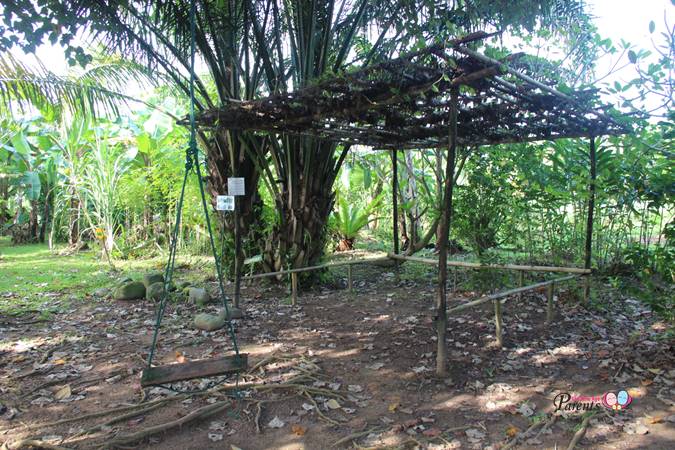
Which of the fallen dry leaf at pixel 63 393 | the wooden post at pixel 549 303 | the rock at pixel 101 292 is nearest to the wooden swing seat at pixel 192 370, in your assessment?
the fallen dry leaf at pixel 63 393

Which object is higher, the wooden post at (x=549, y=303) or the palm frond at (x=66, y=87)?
the palm frond at (x=66, y=87)

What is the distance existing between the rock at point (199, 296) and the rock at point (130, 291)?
87 cm

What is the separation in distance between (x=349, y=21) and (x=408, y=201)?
395 cm

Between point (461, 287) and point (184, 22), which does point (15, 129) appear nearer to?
point (184, 22)

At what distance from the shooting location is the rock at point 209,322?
522cm

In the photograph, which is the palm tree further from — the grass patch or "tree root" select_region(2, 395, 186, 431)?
"tree root" select_region(2, 395, 186, 431)

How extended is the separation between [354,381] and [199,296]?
332cm

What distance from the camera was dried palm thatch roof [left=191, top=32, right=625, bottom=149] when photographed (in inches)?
127

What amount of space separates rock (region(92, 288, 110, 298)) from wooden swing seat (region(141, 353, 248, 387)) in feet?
15.0

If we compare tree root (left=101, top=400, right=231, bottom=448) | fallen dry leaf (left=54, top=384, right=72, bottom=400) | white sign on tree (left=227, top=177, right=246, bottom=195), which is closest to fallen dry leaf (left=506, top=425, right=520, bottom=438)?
tree root (left=101, top=400, right=231, bottom=448)

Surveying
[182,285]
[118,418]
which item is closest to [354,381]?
[118,418]

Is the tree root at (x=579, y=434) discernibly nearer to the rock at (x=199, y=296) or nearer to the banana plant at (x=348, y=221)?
the rock at (x=199, y=296)

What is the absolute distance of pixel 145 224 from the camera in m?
11.4

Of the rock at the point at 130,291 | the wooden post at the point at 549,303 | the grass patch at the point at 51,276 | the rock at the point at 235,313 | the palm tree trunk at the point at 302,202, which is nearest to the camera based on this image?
the wooden post at the point at 549,303
